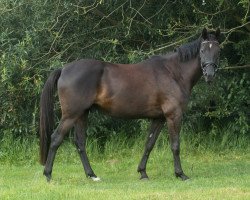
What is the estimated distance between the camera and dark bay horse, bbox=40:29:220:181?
768cm

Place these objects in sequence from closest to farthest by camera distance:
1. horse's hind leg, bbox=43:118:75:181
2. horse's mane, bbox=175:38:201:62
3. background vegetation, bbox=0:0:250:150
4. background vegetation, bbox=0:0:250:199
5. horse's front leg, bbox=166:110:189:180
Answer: horse's hind leg, bbox=43:118:75:181, horse's front leg, bbox=166:110:189:180, horse's mane, bbox=175:38:201:62, background vegetation, bbox=0:0:250:199, background vegetation, bbox=0:0:250:150

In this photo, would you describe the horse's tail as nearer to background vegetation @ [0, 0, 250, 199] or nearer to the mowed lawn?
the mowed lawn

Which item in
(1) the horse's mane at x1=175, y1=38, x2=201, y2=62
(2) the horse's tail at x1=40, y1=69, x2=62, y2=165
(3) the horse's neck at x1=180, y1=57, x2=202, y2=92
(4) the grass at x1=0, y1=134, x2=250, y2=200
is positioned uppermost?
(1) the horse's mane at x1=175, y1=38, x2=201, y2=62

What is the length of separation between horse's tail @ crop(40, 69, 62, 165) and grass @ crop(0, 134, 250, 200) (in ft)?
1.56

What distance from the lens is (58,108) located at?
11.0 metres

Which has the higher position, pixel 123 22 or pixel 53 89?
pixel 123 22

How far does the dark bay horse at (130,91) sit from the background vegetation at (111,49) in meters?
2.27

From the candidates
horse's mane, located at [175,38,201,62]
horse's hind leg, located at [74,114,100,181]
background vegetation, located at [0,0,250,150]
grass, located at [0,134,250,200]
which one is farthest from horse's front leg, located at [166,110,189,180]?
background vegetation, located at [0,0,250,150]

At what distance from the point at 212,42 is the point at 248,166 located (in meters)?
2.58

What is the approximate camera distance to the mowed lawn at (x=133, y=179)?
6324 mm

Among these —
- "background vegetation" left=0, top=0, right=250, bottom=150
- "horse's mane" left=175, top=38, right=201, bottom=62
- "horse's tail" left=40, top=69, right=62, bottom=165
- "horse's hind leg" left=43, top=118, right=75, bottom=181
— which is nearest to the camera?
"horse's hind leg" left=43, top=118, right=75, bottom=181

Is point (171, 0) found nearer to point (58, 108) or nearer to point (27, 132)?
point (58, 108)

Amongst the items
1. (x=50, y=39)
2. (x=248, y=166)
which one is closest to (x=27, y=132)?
(x=50, y=39)

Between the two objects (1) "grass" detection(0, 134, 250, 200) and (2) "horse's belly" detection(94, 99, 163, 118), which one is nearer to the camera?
(1) "grass" detection(0, 134, 250, 200)
